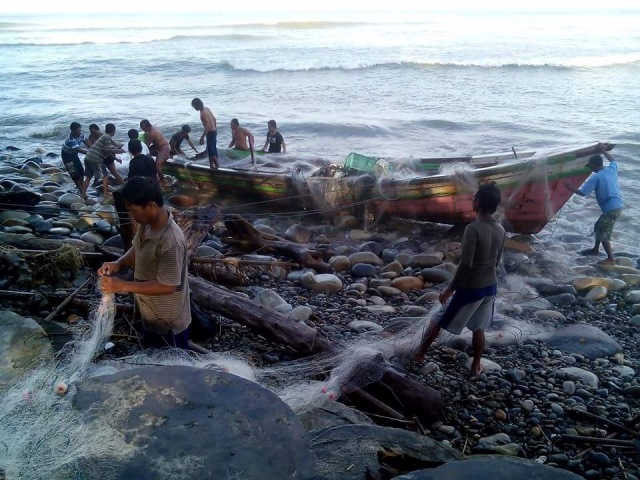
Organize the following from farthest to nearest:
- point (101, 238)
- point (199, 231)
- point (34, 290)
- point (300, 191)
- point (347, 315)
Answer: point (300, 191), point (101, 238), point (199, 231), point (347, 315), point (34, 290)

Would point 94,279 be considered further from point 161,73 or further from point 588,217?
point 161,73

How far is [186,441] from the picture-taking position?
7.61 ft

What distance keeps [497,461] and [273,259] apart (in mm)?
5788

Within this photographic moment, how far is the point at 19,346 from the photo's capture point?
→ 4.10 meters

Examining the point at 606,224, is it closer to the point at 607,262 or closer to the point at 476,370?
the point at 607,262

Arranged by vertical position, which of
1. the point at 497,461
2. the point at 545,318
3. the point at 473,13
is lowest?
the point at 545,318

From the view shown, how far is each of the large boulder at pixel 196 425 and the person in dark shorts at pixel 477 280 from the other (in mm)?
2628

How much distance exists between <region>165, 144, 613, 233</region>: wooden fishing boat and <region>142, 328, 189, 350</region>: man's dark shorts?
6.17m

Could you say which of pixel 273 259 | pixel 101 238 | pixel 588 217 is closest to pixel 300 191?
pixel 273 259

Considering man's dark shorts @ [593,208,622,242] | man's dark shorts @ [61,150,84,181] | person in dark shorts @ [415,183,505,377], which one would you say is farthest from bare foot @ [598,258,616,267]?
man's dark shorts @ [61,150,84,181]

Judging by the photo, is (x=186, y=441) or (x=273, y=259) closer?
(x=186, y=441)

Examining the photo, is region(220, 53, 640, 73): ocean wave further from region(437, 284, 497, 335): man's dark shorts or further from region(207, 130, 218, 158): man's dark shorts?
region(437, 284, 497, 335): man's dark shorts

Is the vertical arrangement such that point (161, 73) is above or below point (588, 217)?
above

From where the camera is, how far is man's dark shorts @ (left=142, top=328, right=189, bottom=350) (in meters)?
4.00
